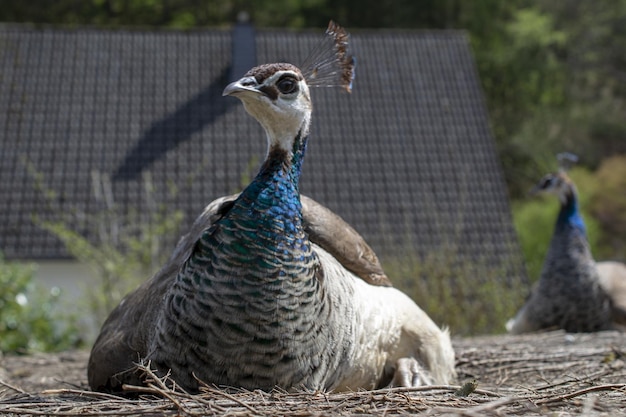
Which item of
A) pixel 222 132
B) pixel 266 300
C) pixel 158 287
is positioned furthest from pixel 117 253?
pixel 266 300

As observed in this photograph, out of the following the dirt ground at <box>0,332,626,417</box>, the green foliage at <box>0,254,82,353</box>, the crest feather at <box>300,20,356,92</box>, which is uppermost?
the crest feather at <box>300,20,356,92</box>

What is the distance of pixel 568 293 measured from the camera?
7.64 meters

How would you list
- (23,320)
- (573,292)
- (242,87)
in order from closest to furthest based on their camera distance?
1. (242,87)
2. (573,292)
3. (23,320)

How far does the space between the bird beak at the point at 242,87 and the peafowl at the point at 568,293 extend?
479cm

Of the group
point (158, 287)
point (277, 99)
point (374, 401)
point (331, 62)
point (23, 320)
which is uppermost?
point (331, 62)

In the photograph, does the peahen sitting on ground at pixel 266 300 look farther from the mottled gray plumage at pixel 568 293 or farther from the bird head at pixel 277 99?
the mottled gray plumage at pixel 568 293

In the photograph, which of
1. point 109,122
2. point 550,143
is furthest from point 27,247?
point 550,143

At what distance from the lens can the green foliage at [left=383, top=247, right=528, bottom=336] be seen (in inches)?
373

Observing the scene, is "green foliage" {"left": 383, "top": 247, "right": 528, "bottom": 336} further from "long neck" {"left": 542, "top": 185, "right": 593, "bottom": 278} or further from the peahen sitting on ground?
the peahen sitting on ground

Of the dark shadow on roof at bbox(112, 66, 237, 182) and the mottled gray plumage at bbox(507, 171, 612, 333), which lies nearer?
the mottled gray plumage at bbox(507, 171, 612, 333)

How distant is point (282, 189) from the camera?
11.7 ft

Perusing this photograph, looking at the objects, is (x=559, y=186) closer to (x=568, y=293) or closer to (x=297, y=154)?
(x=568, y=293)

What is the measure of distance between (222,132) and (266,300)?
1141 cm

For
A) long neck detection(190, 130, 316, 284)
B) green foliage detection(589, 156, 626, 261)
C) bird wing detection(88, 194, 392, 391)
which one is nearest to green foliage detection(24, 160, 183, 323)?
bird wing detection(88, 194, 392, 391)
